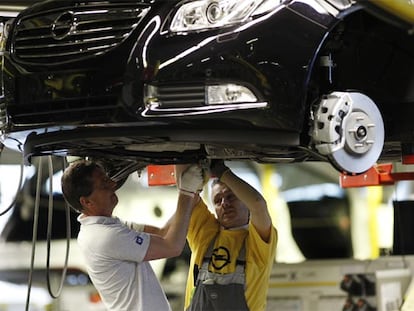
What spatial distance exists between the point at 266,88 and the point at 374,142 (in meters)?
0.38

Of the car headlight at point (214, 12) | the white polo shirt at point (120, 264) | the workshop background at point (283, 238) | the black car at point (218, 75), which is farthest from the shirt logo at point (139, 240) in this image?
the workshop background at point (283, 238)

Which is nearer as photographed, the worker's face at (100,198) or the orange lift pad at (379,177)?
the worker's face at (100,198)

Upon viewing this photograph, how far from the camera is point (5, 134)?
291cm

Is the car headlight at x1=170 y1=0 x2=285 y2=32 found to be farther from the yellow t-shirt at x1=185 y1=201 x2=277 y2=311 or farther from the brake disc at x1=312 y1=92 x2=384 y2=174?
the yellow t-shirt at x1=185 y1=201 x2=277 y2=311

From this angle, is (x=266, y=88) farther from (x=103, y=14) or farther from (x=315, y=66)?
(x=103, y=14)

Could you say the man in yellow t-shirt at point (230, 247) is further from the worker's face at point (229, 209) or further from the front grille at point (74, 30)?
the front grille at point (74, 30)

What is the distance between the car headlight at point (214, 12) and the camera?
96.1 inches

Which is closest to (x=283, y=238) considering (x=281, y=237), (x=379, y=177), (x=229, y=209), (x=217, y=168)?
(x=281, y=237)

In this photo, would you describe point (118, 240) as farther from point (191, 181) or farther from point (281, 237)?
point (281, 237)

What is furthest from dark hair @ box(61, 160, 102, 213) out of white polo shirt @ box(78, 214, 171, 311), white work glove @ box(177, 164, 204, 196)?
white work glove @ box(177, 164, 204, 196)

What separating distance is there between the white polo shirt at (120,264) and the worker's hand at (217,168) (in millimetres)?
382

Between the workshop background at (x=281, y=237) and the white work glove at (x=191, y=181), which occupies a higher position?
the white work glove at (x=191, y=181)

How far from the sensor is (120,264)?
3219 mm

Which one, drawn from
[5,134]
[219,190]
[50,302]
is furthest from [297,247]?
[5,134]
